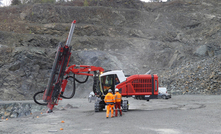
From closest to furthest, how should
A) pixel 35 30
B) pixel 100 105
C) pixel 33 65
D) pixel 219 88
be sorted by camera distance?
pixel 100 105
pixel 219 88
pixel 33 65
pixel 35 30

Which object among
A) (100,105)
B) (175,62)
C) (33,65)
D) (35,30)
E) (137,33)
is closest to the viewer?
(100,105)

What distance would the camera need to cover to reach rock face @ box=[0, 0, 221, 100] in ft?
107

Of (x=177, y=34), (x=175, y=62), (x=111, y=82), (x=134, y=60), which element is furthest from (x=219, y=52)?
(x=111, y=82)

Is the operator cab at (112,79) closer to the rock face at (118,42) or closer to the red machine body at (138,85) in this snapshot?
the red machine body at (138,85)

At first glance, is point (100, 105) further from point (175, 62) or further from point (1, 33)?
point (1, 33)

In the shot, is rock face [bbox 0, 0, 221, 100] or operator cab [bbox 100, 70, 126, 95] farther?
rock face [bbox 0, 0, 221, 100]

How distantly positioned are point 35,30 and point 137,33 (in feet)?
66.3

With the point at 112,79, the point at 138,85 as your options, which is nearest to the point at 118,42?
the point at 138,85

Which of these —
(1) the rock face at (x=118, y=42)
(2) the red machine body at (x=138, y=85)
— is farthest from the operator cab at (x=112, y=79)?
(1) the rock face at (x=118, y=42)

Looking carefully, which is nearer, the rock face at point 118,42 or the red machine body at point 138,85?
the red machine body at point 138,85

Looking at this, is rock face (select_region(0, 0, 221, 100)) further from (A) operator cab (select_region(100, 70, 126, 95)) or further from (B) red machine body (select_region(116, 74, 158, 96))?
(A) operator cab (select_region(100, 70, 126, 95))

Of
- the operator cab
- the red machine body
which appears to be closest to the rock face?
the red machine body

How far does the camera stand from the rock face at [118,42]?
1286 inches

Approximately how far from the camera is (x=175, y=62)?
38.6m
